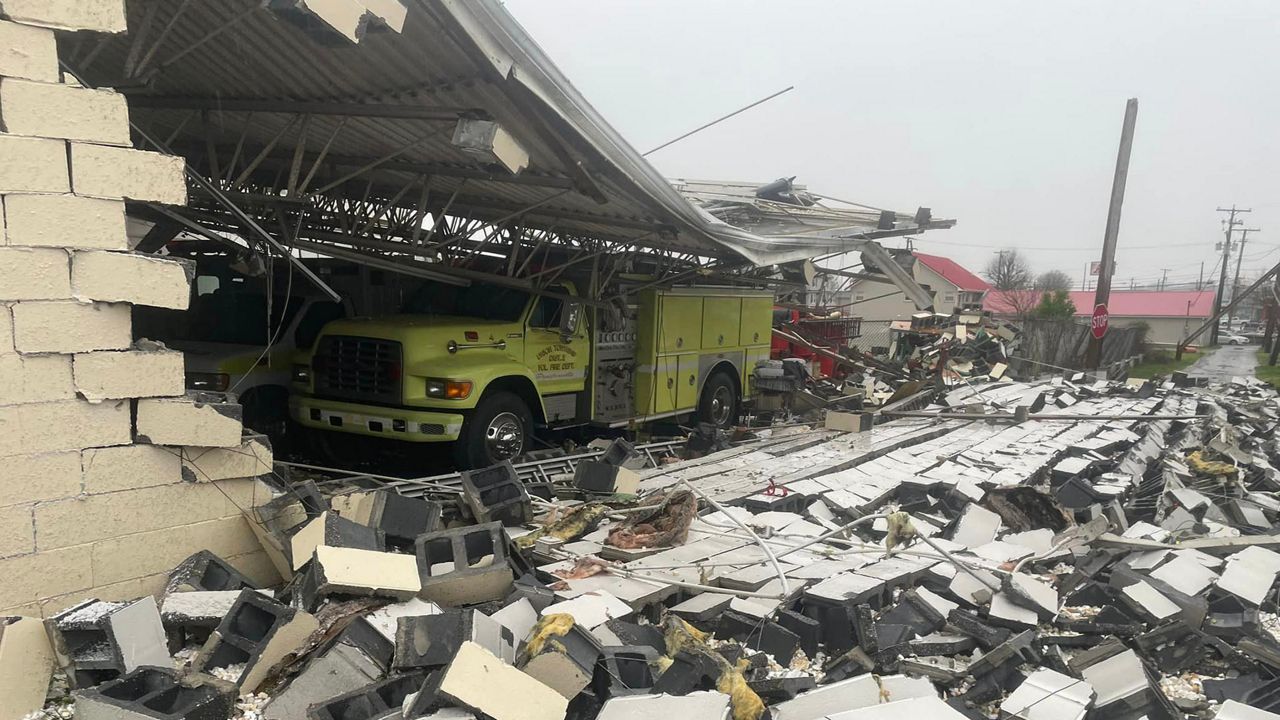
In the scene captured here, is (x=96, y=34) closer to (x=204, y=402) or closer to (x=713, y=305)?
(x=204, y=402)

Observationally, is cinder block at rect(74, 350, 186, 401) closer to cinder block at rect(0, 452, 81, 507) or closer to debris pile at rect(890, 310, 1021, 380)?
cinder block at rect(0, 452, 81, 507)

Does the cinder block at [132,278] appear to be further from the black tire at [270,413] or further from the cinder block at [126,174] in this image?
the black tire at [270,413]

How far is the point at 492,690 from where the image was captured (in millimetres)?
3217

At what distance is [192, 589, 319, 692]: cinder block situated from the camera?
11.9ft

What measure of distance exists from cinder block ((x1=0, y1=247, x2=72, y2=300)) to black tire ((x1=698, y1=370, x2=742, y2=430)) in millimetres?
9297

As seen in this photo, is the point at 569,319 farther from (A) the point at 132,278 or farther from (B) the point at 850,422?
(A) the point at 132,278

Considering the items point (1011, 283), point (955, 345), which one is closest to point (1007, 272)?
point (1011, 283)

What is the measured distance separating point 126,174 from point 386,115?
2.23 meters

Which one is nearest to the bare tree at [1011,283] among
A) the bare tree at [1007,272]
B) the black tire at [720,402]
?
the bare tree at [1007,272]

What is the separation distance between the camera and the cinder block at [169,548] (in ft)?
13.5

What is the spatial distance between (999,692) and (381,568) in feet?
11.0

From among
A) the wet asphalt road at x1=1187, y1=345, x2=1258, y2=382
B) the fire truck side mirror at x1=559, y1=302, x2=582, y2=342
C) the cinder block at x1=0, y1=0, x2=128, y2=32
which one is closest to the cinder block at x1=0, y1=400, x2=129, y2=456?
the cinder block at x1=0, y1=0, x2=128, y2=32

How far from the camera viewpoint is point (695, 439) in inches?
408

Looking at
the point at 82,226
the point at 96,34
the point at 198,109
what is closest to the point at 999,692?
the point at 82,226
